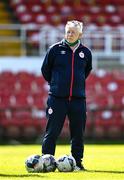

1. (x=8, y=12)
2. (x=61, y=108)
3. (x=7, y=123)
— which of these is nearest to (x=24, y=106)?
(x=7, y=123)

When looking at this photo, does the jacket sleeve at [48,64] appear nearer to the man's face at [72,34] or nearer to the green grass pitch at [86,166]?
the man's face at [72,34]

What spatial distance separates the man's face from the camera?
10.2 metres

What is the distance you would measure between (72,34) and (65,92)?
82 centimetres

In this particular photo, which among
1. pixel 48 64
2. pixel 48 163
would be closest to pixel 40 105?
pixel 48 64

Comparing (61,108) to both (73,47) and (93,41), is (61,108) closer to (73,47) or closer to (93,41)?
(73,47)

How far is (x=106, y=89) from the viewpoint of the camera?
2056cm

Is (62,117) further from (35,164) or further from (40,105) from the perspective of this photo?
(40,105)

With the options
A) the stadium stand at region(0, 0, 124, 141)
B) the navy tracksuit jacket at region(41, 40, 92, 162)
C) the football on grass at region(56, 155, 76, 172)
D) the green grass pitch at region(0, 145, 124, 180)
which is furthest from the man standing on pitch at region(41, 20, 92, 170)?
the stadium stand at region(0, 0, 124, 141)

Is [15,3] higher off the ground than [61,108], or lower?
higher

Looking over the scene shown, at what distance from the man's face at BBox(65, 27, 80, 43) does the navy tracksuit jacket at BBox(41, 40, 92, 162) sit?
170mm

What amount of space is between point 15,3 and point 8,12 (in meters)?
0.39

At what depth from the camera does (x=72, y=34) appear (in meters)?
10.2

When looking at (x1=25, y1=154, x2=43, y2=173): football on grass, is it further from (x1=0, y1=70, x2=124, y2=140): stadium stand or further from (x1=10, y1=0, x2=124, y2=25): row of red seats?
(x1=10, y1=0, x2=124, y2=25): row of red seats

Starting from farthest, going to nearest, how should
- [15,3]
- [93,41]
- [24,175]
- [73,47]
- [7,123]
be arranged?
[15,3] → [93,41] → [7,123] → [73,47] → [24,175]
